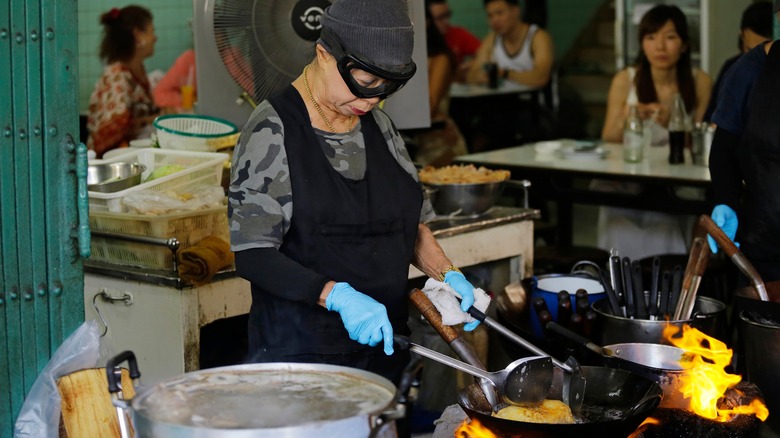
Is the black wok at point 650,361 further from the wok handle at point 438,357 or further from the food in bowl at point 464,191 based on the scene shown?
the food in bowl at point 464,191

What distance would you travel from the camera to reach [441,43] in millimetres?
7672

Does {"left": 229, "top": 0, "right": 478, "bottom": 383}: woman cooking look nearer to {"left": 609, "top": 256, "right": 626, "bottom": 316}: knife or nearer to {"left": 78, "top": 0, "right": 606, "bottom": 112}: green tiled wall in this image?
{"left": 609, "top": 256, "right": 626, "bottom": 316}: knife

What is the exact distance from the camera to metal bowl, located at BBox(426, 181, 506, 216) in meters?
4.44

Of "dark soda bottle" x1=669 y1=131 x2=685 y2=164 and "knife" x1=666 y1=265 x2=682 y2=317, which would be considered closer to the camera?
"knife" x1=666 y1=265 x2=682 y2=317

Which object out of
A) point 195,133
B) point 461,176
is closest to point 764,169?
point 461,176

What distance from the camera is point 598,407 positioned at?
2.78m

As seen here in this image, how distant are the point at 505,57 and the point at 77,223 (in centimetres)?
692

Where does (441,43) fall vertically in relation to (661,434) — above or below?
above

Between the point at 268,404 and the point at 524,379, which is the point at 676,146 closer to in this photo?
the point at 524,379

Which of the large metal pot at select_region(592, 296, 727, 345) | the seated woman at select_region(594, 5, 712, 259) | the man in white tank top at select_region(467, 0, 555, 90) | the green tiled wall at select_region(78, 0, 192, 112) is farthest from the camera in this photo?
the green tiled wall at select_region(78, 0, 192, 112)

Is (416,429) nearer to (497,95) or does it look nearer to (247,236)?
(247,236)

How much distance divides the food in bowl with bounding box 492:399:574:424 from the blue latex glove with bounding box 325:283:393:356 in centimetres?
35

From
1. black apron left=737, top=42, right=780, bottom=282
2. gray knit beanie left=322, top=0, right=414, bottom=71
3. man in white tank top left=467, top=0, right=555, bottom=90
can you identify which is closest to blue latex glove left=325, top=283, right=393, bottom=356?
gray knit beanie left=322, top=0, right=414, bottom=71

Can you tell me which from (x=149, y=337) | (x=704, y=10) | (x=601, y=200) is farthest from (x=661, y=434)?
(x=704, y=10)
